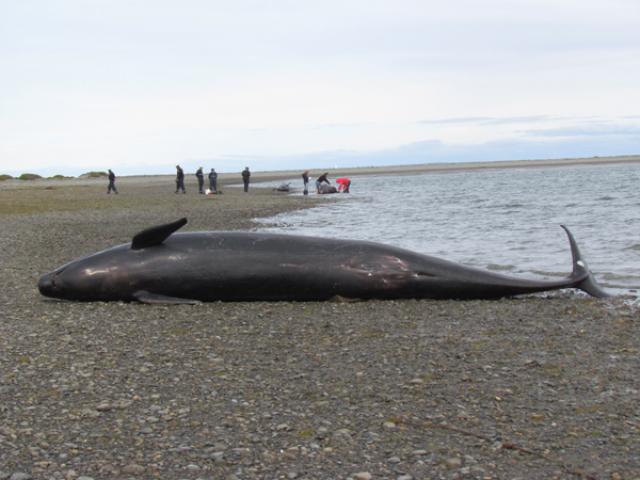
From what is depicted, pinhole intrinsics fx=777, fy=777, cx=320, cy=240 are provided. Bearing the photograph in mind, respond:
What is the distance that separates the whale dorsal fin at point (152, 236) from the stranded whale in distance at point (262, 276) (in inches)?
0.5

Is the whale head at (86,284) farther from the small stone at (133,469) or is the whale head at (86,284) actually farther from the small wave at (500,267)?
the small wave at (500,267)

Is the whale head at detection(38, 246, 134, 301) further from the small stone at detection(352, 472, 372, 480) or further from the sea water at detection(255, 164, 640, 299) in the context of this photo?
the sea water at detection(255, 164, 640, 299)

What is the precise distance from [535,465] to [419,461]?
2.23 feet

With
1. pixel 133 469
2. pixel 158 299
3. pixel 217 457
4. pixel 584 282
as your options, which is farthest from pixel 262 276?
pixel 133 469

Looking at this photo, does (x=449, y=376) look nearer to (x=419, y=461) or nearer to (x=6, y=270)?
(x=419, y=461)

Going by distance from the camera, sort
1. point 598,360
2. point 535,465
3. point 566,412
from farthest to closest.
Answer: point 598,360 < point 566,412 < point 535,465

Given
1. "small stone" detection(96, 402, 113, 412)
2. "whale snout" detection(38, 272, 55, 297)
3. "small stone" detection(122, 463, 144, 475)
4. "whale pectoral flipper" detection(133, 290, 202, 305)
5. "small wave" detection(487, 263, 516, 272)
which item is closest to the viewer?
"small stone" detection(122, 463, 144, 475)

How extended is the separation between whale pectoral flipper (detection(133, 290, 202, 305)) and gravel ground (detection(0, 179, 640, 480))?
156 millimetres

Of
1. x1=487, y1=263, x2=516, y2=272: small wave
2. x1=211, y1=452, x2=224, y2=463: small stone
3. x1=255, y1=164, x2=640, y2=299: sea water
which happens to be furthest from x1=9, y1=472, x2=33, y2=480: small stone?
x1=487, y1=263, x2=516, y2=272: small wave

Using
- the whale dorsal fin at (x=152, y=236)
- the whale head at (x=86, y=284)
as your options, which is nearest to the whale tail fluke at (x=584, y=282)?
the whale dorsal fin at (x=152, y=236)

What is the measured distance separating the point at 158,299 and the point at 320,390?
446 cm

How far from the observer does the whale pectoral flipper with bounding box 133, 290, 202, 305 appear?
9.93 m

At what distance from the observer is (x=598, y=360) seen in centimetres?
691

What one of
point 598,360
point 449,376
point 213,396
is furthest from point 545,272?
point 213,396
